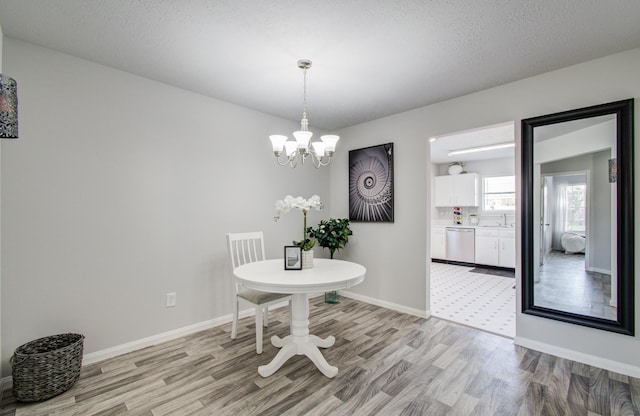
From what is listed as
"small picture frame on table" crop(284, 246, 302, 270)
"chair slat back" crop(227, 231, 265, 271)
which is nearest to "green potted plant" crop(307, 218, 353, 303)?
"chair slat back" crop(227, 231, 265, 271)

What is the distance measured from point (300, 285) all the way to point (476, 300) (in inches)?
122

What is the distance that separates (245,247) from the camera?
10.5 ft

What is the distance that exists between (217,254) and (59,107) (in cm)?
180

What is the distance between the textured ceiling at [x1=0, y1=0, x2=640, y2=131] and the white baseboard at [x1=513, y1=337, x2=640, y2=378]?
7.91 feet

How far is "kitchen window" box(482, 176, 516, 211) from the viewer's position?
625 centimetres

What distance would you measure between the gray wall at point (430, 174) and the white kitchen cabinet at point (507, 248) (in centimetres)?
340

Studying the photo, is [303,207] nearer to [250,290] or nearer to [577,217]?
[250,290]

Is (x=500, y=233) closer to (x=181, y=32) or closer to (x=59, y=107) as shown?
(x=181, y=32)

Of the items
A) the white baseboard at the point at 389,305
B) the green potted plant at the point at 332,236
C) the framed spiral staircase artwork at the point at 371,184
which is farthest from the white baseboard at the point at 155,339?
the framed spiral staircase artwork at the point at 371,184

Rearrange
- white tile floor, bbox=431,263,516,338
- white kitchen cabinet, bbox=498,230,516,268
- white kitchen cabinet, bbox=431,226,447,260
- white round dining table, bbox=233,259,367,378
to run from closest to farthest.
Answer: white round dining table, bbox=233,259,367,378 → white tile floor, bbox=431,263,516,338 → white kitchen cabinet, bbox=498,230,516,268 → white kitchen cabinet, bbox=431,226,447,260

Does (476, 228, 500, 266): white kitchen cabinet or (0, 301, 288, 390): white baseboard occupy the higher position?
(476, 228, 500, 266): white kitchen cabinet

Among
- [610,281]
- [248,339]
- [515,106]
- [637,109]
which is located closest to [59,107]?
[248,339]

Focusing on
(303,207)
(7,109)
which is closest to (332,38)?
(303,207)

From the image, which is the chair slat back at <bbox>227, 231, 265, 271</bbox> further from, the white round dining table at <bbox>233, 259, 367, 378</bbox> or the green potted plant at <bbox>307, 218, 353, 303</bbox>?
the green potted plant at <bbox>307, 218, 353, 303</bbox>
